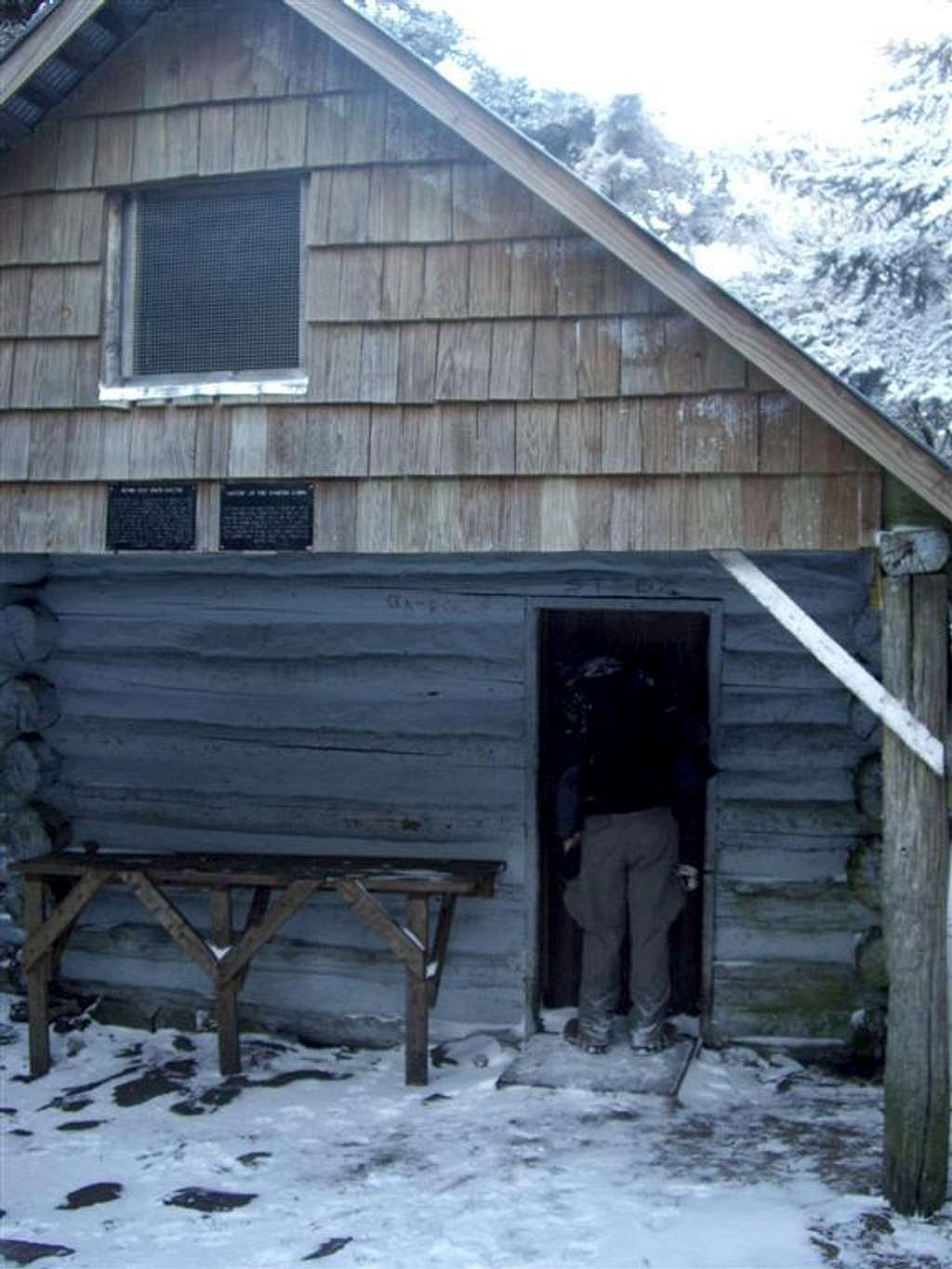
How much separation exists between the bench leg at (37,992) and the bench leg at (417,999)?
196 centimetres

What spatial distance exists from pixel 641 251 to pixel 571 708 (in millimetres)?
3331

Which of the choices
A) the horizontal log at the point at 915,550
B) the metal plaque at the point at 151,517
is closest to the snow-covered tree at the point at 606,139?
the metal plaque at the point at 151,517

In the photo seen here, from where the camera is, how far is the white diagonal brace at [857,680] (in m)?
5.95

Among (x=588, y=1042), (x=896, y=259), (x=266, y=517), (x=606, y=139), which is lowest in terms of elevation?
(x=588, y=1042)

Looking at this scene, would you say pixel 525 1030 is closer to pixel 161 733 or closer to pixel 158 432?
pixel 161 733

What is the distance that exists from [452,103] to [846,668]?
280 centimetres

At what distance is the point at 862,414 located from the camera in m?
5.79

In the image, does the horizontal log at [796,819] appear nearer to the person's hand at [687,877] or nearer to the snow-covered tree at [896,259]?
the person's hand at [687,877]

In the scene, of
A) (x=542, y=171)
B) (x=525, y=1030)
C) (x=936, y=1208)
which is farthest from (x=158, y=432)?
(x=936, y=1208)

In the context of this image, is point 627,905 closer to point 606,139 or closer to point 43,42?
point 43,42

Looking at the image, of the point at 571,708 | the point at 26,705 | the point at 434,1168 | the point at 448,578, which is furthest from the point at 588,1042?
the point at 26,705

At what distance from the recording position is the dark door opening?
860 cm

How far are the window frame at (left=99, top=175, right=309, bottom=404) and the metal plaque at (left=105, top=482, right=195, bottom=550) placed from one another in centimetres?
43

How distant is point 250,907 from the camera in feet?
27.7
